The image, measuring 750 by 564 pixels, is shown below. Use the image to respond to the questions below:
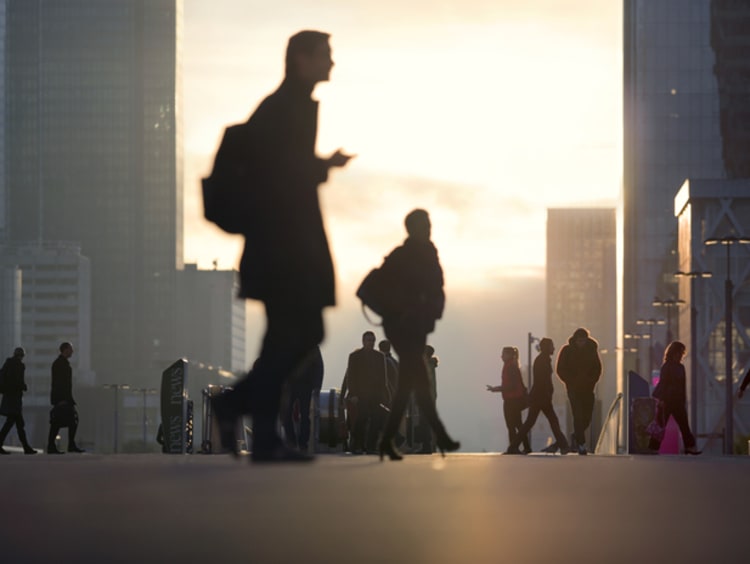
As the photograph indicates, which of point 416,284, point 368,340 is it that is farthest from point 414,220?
point 368,340

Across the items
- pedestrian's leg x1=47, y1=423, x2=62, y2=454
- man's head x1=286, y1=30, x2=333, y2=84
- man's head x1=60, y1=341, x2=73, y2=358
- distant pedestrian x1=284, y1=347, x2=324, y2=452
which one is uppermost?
man's head x1=286, y1=30, x2=333, y2=84

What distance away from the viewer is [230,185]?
9.33 meters

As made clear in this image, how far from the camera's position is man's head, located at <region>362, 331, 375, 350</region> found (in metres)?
20.5

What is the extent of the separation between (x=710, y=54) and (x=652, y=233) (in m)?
16.4

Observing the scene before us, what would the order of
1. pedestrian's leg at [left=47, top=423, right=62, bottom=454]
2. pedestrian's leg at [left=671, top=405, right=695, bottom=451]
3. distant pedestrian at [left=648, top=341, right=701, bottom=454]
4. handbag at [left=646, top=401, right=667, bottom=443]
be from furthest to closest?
pedestrian's leg at [left=47, top=423, right=62, bottom=454] → handbag at [left=646, top=401, right=667, bottom=443] → distant pedestrian at [left=648, top=341, right=701, bottom=454] → pedestrian's leg at [left=671, top=405, right=695, bottom=451]

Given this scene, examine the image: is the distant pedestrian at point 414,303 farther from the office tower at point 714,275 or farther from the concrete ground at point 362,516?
the office tower at point 714,275

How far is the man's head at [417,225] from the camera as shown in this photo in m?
12.6

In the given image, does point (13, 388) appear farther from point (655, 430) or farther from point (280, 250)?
point (280, 250)

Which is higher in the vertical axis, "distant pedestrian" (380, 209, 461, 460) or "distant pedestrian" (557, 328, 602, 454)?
"distant pedestrian" (380, 209, 461, 460)

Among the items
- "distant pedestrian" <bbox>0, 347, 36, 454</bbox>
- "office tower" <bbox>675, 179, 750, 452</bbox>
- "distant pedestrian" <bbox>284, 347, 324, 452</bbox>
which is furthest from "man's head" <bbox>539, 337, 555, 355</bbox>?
"office tower" <bbox>675, 179, 750, 452</bbox>

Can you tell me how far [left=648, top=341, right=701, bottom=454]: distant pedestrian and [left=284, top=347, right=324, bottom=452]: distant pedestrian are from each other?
14.7 feet

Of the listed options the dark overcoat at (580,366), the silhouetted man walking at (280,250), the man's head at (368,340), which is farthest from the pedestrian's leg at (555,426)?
the silhouetted man walking at (280,250)

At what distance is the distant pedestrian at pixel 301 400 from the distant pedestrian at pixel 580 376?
367 centimetres

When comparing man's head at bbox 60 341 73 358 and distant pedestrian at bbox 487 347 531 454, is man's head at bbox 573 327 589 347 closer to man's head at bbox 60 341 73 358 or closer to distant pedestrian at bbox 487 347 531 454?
distant pedestrian at bbox 487 347 531 454
